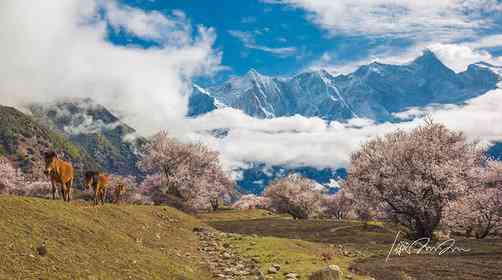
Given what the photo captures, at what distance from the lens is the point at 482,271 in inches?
1174

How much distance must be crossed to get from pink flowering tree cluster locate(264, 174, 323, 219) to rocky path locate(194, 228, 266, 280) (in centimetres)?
10188

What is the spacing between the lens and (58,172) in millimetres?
27875

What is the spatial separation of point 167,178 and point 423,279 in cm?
8488

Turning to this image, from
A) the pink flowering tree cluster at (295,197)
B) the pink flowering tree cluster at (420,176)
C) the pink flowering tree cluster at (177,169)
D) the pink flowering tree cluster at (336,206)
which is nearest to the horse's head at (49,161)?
the pink flowering tree cluster at (420,176)

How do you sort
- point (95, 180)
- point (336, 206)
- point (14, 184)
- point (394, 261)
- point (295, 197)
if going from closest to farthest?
point (95, 180) < point (394, 261) < point (14, 184) < point (295, 197) < point (336, 206)

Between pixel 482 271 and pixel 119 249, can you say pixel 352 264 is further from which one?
pixel 119 249

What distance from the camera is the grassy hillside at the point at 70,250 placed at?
17391 millimetres

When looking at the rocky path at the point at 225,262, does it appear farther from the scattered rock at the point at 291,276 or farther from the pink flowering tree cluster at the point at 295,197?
the pink flowering tree cluster at the point at 295,197

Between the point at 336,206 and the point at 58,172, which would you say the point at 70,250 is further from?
the point at 336,206

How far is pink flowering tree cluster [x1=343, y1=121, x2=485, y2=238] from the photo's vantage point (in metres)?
51.2

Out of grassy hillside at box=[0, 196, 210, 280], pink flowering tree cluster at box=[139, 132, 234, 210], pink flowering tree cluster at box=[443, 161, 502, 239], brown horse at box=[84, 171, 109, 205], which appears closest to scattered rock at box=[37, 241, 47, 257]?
grassy hillside at box=[0, 196, 210, 280]

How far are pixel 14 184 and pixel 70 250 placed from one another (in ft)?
461

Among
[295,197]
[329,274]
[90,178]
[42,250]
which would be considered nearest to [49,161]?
[90,178]

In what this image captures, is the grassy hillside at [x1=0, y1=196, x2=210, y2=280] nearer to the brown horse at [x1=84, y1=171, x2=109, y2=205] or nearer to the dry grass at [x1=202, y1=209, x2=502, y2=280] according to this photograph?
the brown horse at [x1=84, y1=171, x2=109, y2=205]
